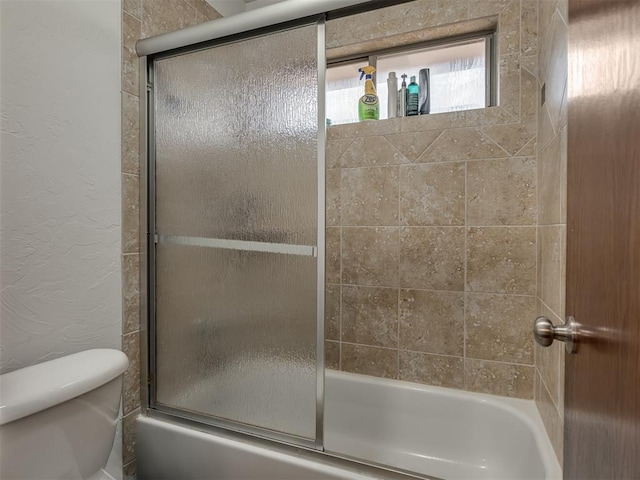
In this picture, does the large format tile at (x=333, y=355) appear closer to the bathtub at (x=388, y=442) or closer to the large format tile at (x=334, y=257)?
the bathtub at (x=388, y=442)

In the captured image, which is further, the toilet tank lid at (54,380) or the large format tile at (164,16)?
the large format tile at (164,16)

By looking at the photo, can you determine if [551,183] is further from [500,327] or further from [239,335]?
[239,335]

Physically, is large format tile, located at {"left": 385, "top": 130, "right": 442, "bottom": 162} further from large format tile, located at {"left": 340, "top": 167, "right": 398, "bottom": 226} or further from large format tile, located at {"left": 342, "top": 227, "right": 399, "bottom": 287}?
large format tile, located at {"left": 342, "top": 227, "right": 399, "bottom": 287}

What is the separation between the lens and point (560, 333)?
607mm

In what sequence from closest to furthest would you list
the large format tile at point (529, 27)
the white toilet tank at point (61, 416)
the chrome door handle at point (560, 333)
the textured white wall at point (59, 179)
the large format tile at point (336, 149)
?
the chrome door handle at point (560, 333)
the white toilet tank at point (61, 416)
the textured white wall at point (59, 179)
the large format tile at point (529, 27)
the large format tile at point (336, 149)

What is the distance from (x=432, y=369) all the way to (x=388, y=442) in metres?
0.41

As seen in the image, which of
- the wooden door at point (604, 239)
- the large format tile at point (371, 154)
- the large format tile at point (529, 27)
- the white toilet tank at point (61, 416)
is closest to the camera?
the wooden door at point (604, 239)

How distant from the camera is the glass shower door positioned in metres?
1.12

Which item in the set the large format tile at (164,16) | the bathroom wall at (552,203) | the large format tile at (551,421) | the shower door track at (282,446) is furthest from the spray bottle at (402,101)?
the shower door track at (282,446)

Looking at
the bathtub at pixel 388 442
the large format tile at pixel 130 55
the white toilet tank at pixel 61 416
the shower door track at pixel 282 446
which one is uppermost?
the large format tile at pixel 130 55

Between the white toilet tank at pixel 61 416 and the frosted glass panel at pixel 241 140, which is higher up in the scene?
the frosted glass panel at pixel 241 140

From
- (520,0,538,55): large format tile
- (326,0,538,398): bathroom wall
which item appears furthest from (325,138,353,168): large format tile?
(520,0,538,55): large format tile

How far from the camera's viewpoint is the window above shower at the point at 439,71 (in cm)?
179

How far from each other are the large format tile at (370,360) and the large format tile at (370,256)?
34 centimetres
